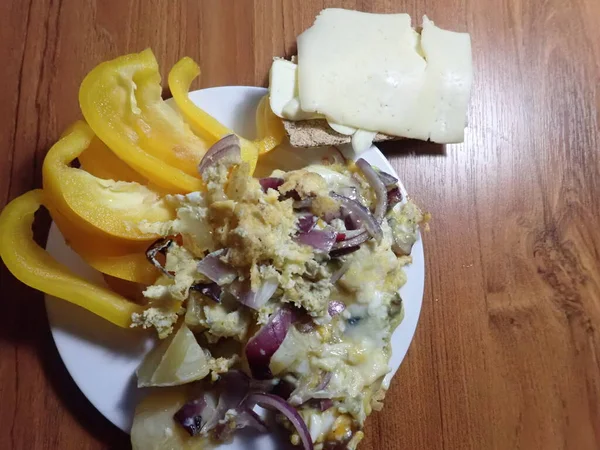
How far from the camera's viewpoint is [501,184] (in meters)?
2.10

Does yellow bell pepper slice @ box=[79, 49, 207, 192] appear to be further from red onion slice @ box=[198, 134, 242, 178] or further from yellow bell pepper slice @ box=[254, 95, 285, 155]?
yellow bell pepper slice @ box=[254, 95, 285, 155]

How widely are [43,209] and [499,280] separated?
157cm

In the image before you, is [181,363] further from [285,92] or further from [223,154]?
[285,92]

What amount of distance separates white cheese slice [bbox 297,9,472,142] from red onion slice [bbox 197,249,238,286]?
2.02ft

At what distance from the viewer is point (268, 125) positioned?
70.1 inches

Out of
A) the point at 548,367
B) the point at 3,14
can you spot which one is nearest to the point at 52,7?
the point at 3,14

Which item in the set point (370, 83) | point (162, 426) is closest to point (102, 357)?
point (162, 426)

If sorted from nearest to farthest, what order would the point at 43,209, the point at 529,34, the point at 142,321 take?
the point at 142,321, the point at 43,209, the point at 529,34

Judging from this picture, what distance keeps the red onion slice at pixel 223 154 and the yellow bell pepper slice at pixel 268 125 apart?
0.23m

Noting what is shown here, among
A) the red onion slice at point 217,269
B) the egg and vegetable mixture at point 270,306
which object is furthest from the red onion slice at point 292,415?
the red onion slice at point 217,269

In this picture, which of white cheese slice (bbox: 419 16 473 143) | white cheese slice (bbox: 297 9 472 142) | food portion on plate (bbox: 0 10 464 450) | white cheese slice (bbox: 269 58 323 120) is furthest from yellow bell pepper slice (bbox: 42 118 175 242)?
white cheese slice (bbox: 419 16 473 143)

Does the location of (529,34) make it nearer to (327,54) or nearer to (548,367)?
(327,54)

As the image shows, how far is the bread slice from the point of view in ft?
5.84

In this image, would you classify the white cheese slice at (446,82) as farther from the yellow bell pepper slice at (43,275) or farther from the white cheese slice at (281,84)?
the yellow bell pepper slice at (43,275)
